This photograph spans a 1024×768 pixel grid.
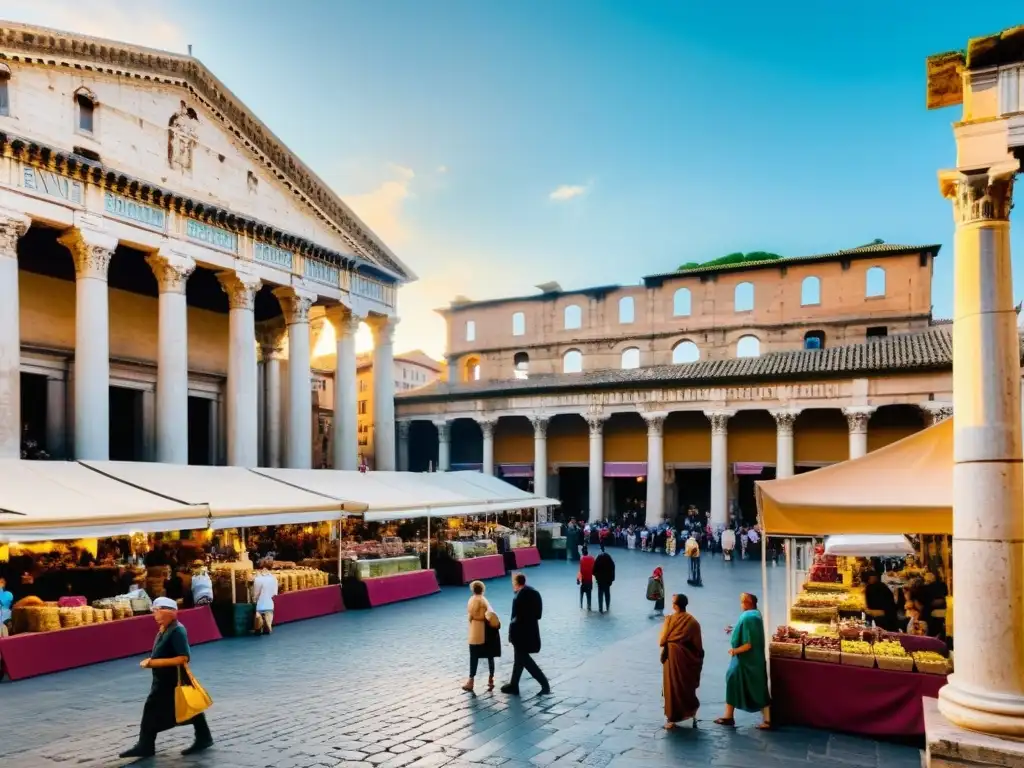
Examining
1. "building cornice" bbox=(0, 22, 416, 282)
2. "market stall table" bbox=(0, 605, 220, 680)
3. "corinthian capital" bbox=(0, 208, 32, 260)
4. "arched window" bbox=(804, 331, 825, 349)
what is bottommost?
"market stall table" bbox=(0, 605, 220, 680)

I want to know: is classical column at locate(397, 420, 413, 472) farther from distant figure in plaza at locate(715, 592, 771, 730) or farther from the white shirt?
distant figure in plaza at locate(715, 592, 771, 730)

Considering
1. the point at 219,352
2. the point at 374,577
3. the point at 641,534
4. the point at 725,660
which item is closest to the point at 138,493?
the point at 374,577

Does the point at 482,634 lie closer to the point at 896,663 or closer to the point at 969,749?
the point at 896,663

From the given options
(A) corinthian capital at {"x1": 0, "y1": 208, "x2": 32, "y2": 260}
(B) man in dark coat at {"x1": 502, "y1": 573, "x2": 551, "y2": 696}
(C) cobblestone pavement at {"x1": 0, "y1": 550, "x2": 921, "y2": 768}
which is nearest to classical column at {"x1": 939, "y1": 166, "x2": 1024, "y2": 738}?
(C) cobblestone pavement at {"x1": 0, "y1": 550, "x2": 921, "y2": 768}

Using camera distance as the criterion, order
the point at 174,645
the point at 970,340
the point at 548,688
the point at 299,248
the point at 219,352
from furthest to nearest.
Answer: the point at 219,352, the point at 299,248, the point at 548,688, the point at 174,645, the point at 970,340

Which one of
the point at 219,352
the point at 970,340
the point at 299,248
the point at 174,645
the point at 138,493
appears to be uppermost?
the point at 299,248

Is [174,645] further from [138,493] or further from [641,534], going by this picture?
[641,534]

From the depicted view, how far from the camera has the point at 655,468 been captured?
30484 millimetres

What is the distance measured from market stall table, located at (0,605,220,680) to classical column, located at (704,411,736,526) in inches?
831

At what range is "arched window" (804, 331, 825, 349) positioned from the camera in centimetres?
3211

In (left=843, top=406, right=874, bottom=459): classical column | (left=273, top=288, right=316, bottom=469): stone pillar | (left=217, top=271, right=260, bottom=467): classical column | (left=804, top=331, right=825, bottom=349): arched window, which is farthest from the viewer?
(left=804, top=331, right=825, bottom=349): arched window

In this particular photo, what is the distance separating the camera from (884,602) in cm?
981

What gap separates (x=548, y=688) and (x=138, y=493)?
798 cm

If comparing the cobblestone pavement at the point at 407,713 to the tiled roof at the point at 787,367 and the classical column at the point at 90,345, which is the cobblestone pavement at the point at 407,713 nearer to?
the classical column at the point at 90,345
